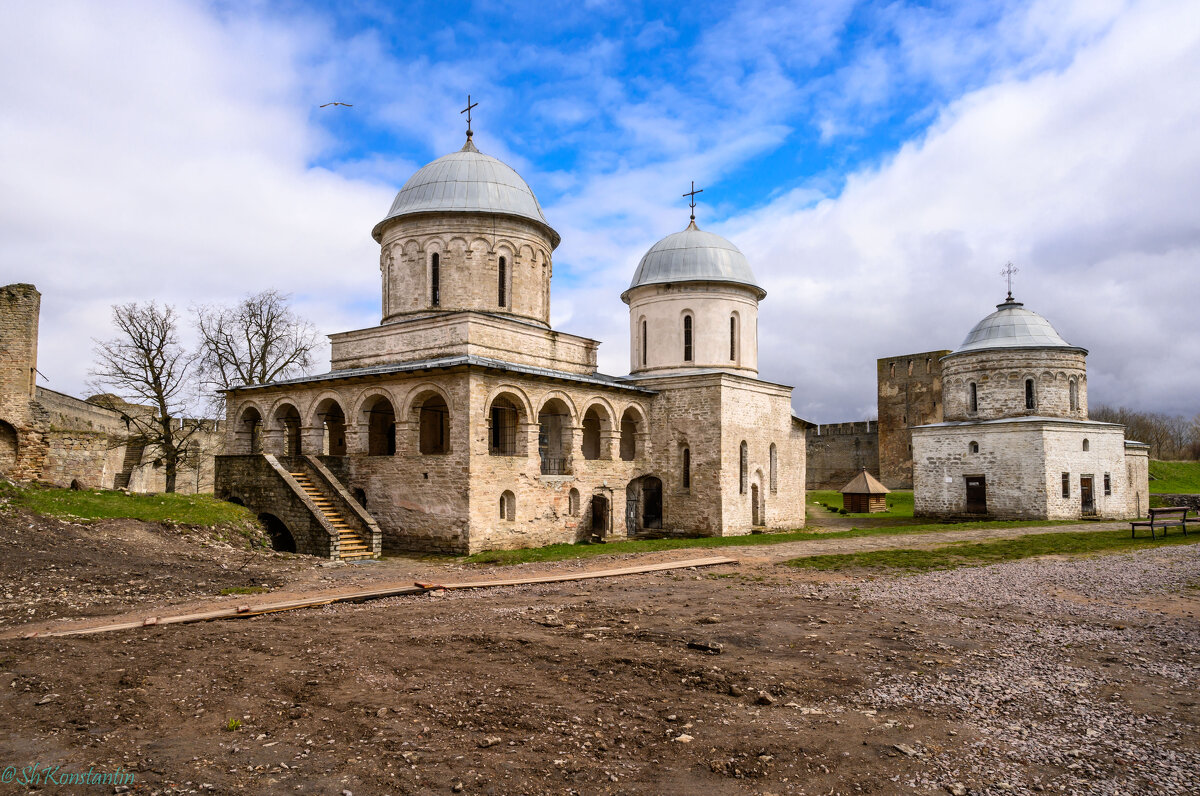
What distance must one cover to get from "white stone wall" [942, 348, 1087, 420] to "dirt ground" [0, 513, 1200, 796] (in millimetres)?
19722

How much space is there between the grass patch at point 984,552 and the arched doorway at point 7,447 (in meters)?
21.8

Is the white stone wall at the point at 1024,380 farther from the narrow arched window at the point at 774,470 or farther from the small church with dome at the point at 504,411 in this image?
the narrow arched window at the point at 774,470

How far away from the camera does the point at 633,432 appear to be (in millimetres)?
25922

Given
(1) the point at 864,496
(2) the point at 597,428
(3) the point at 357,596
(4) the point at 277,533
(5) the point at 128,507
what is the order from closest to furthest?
(3) the point at 357,596 → (5) the point at 128,507 → (4) the point at 277,533 → (2) the point at 597,428 → (1) the point at 864,496

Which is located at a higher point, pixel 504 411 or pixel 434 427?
pixel 504 411

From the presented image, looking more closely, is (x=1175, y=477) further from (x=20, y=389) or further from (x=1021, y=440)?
(x=20, y=389)

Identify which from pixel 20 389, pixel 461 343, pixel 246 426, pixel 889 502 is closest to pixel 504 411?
pixel 461 343

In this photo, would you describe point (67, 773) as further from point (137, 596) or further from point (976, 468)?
point (976, 468)

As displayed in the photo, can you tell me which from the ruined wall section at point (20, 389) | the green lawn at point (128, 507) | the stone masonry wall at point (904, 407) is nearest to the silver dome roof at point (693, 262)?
the green lawn at point (128, 507)

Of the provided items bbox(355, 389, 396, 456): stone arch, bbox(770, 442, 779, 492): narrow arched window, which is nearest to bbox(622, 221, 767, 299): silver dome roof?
bbox(770, 442, 779, 492): narrow arched window

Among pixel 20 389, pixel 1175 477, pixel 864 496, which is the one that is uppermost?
pixel 20 389

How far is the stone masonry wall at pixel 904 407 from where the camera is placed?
48562 mm

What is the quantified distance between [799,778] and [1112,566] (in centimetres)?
1366

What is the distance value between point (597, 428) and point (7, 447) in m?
17.3
